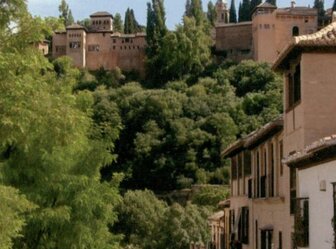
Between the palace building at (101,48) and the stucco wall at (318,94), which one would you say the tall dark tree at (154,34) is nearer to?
the palace building at (101,48)

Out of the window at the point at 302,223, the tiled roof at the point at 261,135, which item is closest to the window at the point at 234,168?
the tiled roof at the point at 261,135

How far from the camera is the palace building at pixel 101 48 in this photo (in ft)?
456

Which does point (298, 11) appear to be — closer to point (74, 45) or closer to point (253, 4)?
point (253, 4)

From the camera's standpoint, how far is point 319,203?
15.0 meters

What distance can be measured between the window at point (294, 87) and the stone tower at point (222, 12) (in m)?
139

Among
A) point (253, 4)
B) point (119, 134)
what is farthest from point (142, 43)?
point (119, 134)

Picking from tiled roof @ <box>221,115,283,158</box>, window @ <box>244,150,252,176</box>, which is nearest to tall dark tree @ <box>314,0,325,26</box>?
window @ <box>244,150,252,176</box>

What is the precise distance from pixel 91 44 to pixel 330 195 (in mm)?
127686

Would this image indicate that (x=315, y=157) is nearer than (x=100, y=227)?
Yes

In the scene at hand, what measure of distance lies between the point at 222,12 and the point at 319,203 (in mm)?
147246

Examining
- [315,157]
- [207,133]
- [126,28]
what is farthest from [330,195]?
[126,28]

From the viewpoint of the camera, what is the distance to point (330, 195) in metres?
14.1

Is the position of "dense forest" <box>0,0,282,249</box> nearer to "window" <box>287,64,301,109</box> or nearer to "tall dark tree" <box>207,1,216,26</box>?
"window" <box>287,64,301,109</box>

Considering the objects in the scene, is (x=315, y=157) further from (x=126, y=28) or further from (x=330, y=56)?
(x=126, y=28)
